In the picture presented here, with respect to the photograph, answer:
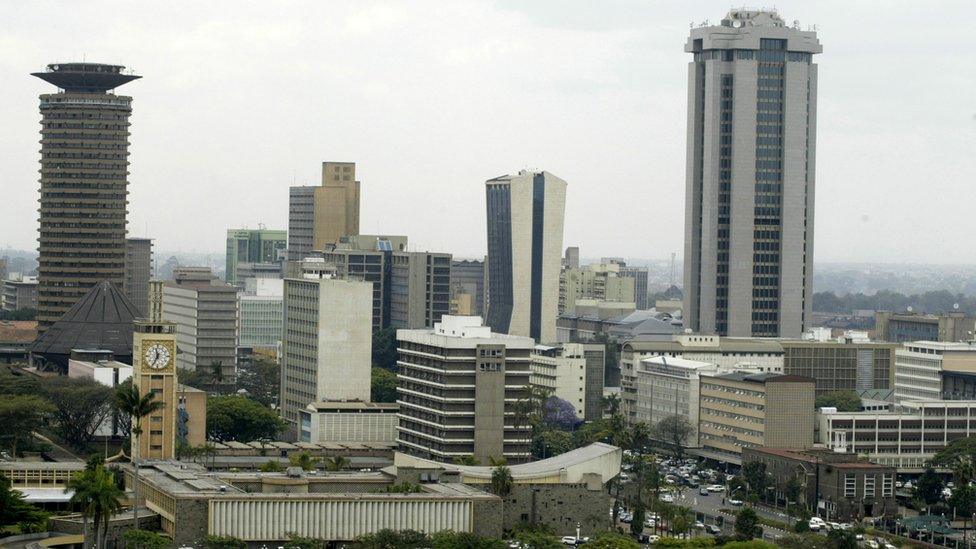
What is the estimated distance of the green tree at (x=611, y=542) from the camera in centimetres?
10819

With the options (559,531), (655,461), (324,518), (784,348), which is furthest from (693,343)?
(324,518)

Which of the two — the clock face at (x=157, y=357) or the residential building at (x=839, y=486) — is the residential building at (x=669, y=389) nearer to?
the residential building at (x=839, y=486)

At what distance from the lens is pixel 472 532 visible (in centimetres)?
11294

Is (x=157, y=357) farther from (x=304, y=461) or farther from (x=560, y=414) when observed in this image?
(x=560, y=414)

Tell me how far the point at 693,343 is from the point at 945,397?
24.1m

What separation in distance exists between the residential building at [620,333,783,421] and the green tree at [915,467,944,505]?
4251 centimetres

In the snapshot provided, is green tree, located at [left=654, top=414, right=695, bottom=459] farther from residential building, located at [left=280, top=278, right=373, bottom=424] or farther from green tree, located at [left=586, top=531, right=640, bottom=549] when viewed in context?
green tree, located at [left=586, top=531, right=640, bottom=549]

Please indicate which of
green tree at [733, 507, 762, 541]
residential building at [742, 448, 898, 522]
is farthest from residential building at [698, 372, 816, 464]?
green tree at [733, 507, 762, 541]

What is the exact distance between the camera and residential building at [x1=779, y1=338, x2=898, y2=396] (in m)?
190

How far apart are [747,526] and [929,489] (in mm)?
32002

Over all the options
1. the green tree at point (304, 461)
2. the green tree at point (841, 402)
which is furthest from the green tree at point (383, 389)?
the green tree at point (304, 461)

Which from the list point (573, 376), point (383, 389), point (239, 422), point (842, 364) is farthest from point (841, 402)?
point (239, 422)

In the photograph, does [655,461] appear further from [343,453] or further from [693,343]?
[693,343]

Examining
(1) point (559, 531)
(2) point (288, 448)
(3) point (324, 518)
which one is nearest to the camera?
(3) point (324, 518)
